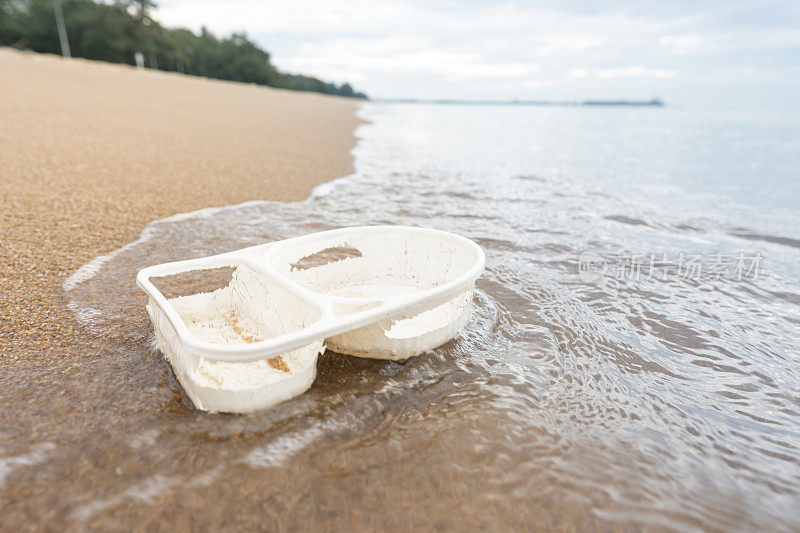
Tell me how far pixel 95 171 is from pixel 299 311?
556 centimetres

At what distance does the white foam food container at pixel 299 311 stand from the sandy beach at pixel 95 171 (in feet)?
3.08

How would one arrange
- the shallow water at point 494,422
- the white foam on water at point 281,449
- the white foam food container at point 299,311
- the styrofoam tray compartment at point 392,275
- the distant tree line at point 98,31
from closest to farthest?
1. the shallow water at point 494,422
2. the white foam on water at point 281,449
3. the white foam food container at point 299,311
4. the styrofoam tray compartment at point 392,275
5. the distant tree line at point 98,31

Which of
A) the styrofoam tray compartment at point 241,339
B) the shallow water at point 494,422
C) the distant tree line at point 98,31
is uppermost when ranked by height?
the distant tree line at point 98,31

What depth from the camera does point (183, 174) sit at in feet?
23.9

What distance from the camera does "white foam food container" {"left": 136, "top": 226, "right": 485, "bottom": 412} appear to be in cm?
221

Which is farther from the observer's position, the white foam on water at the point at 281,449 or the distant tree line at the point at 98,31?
the distant tree line at the point at 98,31

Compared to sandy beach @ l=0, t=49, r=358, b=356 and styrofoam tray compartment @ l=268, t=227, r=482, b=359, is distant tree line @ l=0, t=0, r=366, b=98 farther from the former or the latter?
styrofoam tray compartment @ l=268, t=227, r=482, b=359

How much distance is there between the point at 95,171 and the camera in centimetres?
633

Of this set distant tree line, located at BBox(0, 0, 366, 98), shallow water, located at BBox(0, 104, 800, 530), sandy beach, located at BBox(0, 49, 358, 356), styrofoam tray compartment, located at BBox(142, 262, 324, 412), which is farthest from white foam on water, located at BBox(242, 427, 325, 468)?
distant tree line, located at BBox(0, 0, 366, 98)

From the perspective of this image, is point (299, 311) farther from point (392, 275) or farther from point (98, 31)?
point (98, 31)

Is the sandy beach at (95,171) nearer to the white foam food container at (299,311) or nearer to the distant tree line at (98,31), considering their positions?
the white foam food container at (299,311)

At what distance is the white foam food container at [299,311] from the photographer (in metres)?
2.21

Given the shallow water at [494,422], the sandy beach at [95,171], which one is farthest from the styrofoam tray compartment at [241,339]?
the sandy beach at [95,171]

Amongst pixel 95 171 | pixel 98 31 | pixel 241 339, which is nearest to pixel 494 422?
pixel 241 339
